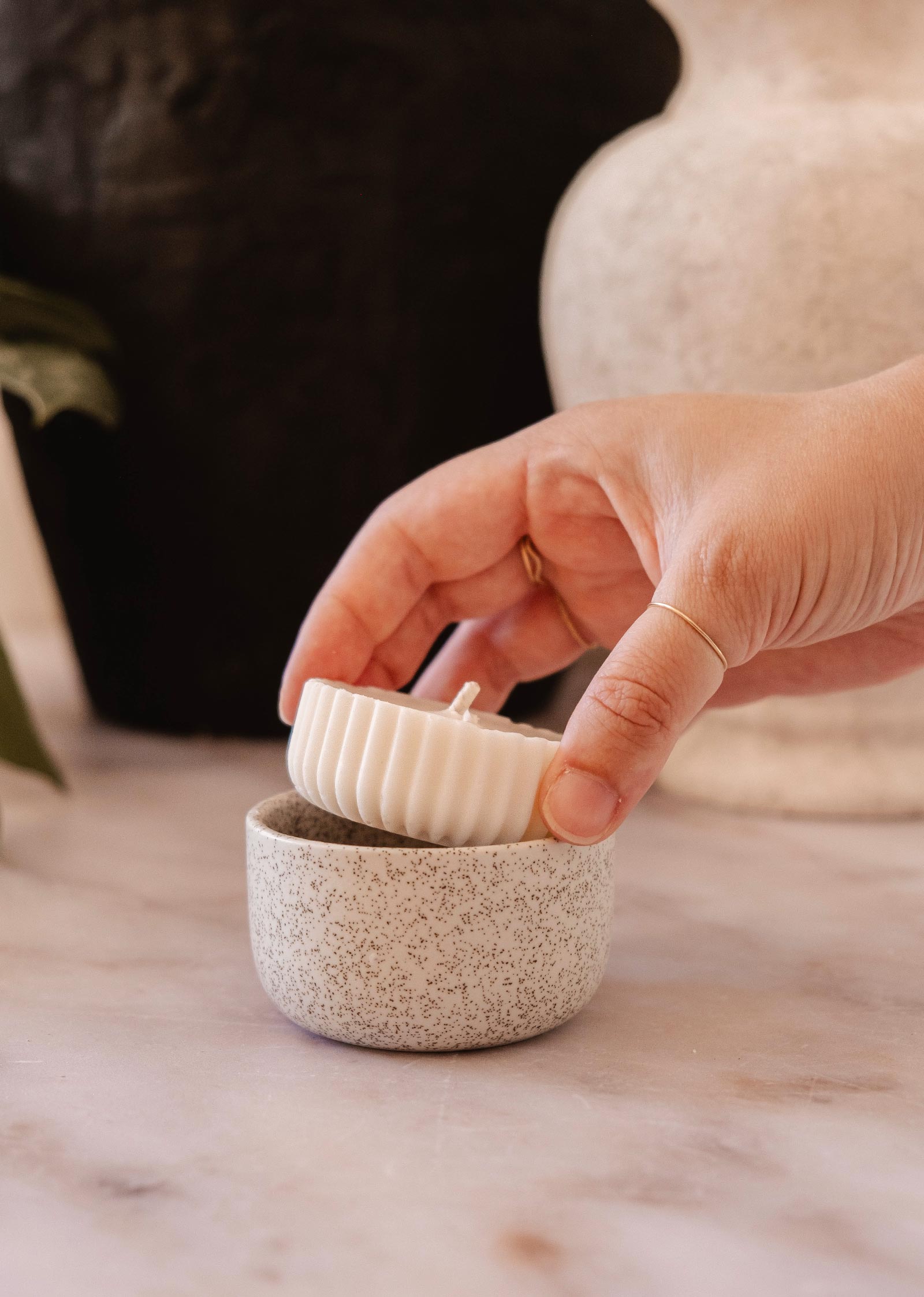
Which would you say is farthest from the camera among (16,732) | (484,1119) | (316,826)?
(16,732)

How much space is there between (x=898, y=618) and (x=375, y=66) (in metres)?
0.60

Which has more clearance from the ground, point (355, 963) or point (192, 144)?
point (192, 144)

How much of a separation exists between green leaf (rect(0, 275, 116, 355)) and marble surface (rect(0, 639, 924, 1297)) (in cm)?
46

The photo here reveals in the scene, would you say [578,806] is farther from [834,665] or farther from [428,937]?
[834,665]

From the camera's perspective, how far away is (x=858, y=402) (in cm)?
55

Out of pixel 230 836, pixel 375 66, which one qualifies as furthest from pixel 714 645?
pixel 375 66

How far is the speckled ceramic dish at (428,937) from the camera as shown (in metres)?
0.48

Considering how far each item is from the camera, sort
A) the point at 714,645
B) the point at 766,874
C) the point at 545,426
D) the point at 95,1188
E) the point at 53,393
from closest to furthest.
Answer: the point at 95,1188 → the point at 714,645 → the point at 545,426 → the point at 766,874 → the point at 53,393

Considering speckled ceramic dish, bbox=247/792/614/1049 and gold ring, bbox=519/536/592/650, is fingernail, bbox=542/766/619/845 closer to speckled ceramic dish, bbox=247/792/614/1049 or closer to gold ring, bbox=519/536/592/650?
speckled ceramic dish, bbox=247/792/614/1049

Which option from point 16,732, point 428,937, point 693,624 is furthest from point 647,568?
point 16,732

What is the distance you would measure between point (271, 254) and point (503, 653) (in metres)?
0.42

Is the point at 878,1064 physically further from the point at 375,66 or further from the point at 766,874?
the point at 375,66

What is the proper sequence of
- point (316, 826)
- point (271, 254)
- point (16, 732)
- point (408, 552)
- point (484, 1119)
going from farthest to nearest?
point (271, 254), point (16, 732), point (408, 552), point (316, 826), point (484, 1119)

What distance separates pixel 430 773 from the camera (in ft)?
1.59
